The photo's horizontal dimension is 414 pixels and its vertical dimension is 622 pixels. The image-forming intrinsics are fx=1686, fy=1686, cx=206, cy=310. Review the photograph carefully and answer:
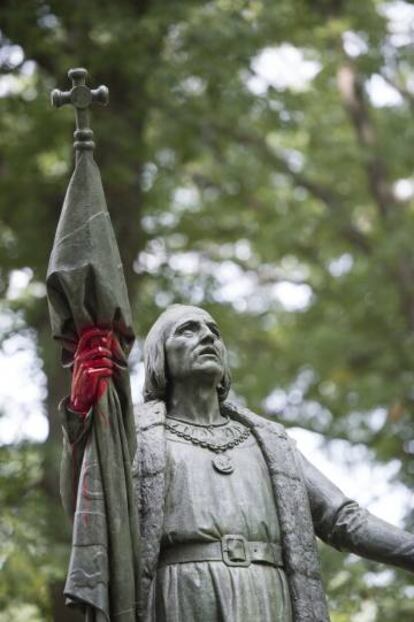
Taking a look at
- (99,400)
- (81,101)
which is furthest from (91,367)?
(81,101)

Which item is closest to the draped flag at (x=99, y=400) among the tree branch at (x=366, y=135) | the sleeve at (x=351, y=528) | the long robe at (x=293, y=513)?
the long robe at (x=293, y=513)

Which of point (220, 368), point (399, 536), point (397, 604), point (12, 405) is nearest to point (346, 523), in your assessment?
point (399, 536)

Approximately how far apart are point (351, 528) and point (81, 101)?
2232 millimetres

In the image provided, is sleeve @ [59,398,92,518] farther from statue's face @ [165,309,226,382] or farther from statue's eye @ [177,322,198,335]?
statue's eye @ [177,322,198,335]

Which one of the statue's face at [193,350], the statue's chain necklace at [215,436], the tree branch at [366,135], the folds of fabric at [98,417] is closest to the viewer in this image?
the folds of fabric at [98,417]

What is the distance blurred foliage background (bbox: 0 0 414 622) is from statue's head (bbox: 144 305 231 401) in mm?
7011

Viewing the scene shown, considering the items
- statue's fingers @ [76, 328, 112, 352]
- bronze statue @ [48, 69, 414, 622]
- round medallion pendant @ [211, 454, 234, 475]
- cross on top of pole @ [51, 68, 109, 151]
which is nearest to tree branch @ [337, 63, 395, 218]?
bronze statue @ [48, 69, 414, 622]

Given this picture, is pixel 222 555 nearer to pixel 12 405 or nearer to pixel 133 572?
pixel 133 572

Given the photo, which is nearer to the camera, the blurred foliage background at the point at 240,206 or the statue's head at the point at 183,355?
the statue's head at the point at 183,355

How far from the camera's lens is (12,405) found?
1728cm

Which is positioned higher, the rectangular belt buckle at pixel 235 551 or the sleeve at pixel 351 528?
the sleeve at pixel 351 528

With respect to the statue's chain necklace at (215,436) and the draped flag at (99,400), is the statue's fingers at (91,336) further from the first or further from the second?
the statue's chain necklace at (215,436)

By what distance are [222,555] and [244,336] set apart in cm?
1541

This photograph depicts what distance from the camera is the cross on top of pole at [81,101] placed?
717 centimetres
